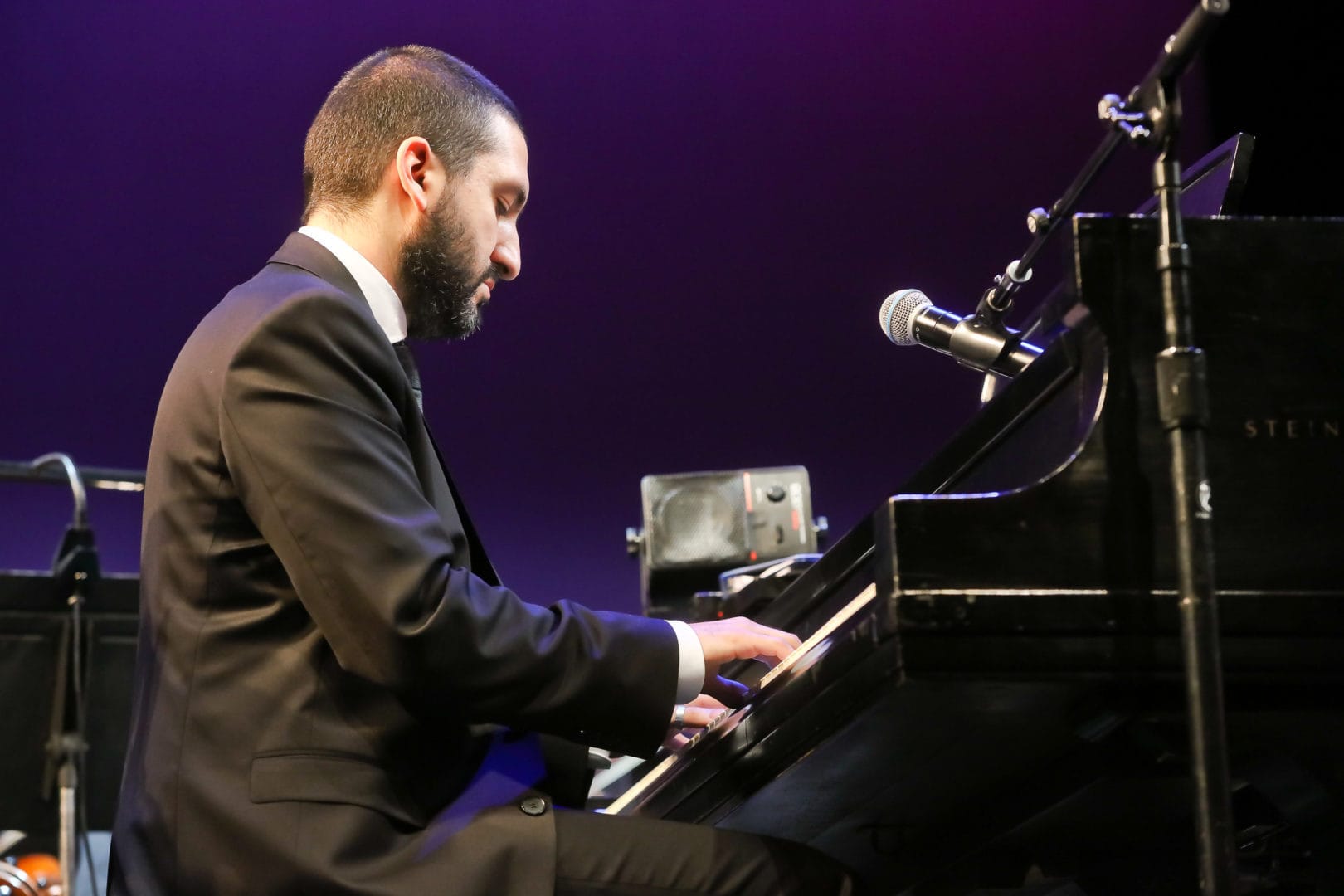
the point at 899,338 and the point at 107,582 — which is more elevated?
the point at 899,338

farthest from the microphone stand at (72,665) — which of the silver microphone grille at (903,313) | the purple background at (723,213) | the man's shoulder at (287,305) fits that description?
the silver microphone grille at (903,313)

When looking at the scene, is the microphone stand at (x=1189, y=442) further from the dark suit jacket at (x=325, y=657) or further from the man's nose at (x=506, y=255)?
the man's nose at (x=506, y=255)

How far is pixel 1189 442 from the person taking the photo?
1.41 m

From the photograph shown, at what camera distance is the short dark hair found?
2.10 meters

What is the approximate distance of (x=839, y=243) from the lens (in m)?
5.50

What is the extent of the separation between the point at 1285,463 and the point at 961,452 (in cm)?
56

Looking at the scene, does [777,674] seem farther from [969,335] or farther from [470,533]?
[969,335]

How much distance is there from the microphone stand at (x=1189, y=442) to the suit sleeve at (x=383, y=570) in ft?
2.09

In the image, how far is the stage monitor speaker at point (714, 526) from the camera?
427cm

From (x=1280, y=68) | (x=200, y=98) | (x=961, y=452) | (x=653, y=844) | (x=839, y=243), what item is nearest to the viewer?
(x=653, y=844)

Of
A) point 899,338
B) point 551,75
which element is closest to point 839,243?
point 551,75

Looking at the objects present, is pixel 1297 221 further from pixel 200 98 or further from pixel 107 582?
pixel 200 98

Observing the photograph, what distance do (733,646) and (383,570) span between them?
488 mm

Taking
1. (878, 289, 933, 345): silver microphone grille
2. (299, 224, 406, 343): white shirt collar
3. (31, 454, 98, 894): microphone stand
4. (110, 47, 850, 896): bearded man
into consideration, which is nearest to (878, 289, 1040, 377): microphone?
(878, 289, 933, 345): silver microphone grille
